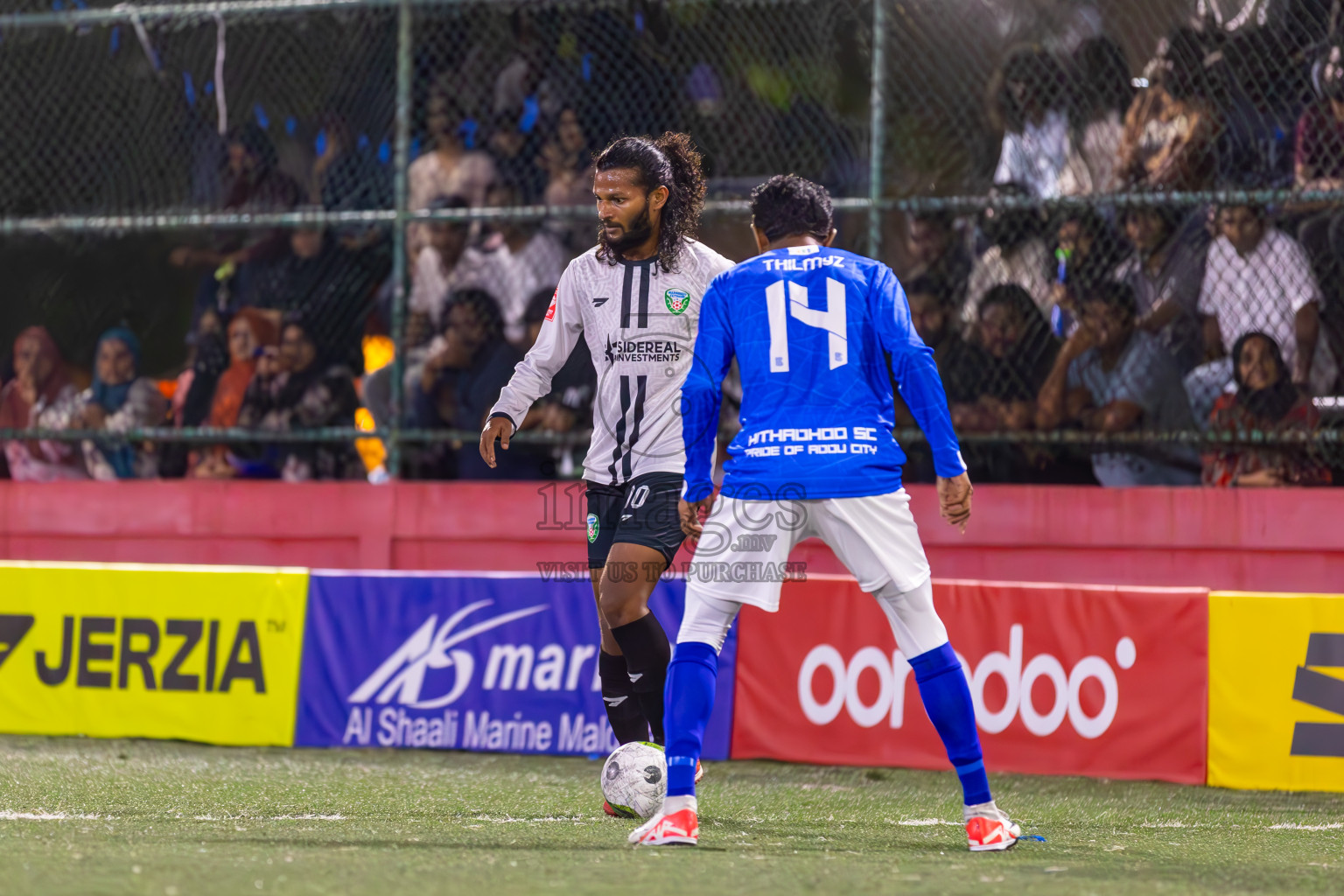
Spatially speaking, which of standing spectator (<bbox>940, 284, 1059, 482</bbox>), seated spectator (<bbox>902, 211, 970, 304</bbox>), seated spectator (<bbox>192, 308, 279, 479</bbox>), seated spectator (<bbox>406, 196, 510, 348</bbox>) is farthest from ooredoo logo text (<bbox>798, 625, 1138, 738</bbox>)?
seated spectator (<bbox>192, 308, 279, 479</bbox>)

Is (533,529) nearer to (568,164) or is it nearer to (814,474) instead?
(568,164)

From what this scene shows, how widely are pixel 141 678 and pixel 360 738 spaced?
1.11 metres

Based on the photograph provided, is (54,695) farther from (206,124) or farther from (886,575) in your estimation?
(886,575)

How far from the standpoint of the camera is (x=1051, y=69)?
309 inches

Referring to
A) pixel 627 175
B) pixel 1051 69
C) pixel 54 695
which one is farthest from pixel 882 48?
pixel 54 695

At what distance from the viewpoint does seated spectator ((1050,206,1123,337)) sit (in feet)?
25.0

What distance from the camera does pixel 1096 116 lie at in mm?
7785

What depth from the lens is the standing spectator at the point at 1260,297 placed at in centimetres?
720

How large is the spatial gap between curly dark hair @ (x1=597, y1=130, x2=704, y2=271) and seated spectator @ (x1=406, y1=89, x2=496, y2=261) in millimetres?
3848

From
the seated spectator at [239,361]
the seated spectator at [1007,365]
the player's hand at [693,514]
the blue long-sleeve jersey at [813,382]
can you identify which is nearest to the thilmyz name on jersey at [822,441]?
the blue long-sleeve jersey at [813,382]

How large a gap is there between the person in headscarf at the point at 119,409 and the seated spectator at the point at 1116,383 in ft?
16.7

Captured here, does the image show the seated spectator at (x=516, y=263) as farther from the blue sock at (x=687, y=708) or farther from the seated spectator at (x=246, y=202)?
the blue sock at (x=687, y=708)

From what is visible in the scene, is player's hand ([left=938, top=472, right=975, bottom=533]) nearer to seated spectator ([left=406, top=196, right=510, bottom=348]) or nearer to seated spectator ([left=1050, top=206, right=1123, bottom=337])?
seated spectator ([left=1050, top=206, right=1123, bottom=337])

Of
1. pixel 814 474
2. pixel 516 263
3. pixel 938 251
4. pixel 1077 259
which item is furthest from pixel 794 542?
pixel 516 263
